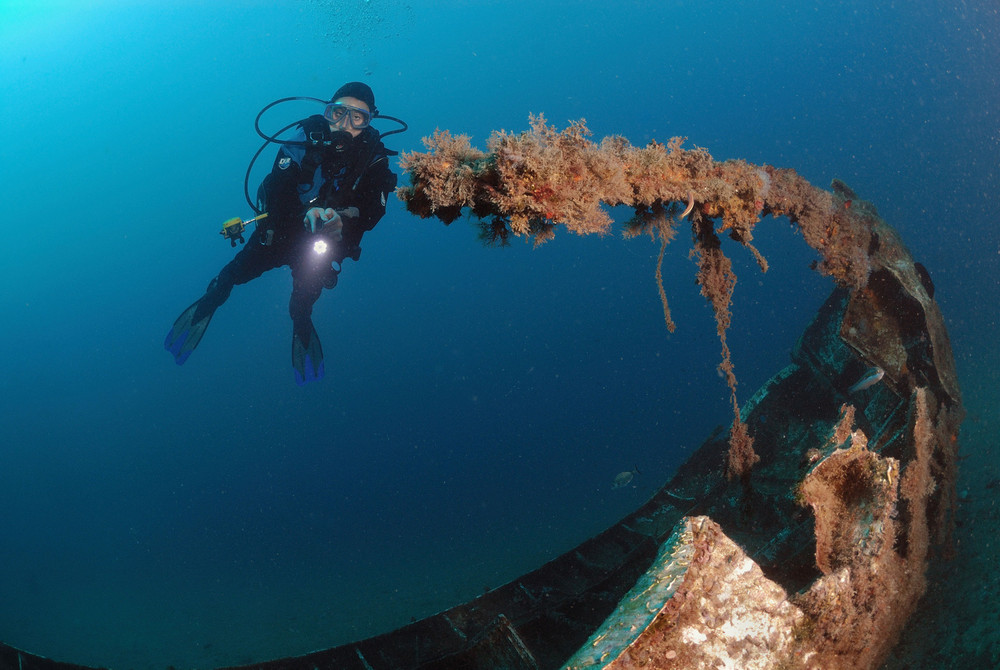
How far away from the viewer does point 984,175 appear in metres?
55.9

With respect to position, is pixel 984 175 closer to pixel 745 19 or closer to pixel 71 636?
pixel 745 19

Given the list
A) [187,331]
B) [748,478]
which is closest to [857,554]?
[748,478]

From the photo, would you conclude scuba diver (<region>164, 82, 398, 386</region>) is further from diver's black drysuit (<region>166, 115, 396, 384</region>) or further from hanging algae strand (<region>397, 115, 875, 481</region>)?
hanging algae strand (<region>397, 115, 875, 481</region>)

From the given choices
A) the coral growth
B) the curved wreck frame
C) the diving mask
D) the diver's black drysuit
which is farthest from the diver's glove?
the coral growth

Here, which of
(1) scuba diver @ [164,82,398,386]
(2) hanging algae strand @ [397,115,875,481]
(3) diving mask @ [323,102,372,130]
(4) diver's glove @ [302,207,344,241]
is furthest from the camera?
(3) diving mask @ [323,102,372,130]

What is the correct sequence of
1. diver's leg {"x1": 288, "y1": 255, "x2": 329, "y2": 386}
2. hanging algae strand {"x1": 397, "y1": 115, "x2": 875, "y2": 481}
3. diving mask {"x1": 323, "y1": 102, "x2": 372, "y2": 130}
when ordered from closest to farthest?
hanging algae strand {"x1": 397, "y1": 115, "x2": 875, "y2": 481}, diving mask {"x1": 323, "y1": 102, "x2": 372, "y2": 130}, diver's leg {"x1": 288, "y1": 255, "x2": 329, "y2": 386}

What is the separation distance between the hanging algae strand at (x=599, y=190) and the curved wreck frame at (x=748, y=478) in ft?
0.04

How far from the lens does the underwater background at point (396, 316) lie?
1579 centimetres

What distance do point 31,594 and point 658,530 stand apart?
26640 millimetres

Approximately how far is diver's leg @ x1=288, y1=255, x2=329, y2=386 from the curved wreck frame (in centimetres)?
415

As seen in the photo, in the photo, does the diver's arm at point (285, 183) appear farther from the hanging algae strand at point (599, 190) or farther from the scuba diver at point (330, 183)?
the hanging algae strand at point (599, 190)

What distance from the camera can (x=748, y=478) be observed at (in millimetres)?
4531

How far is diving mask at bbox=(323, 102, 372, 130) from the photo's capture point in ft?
21.0

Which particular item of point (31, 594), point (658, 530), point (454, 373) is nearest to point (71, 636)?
point (31, 594)
